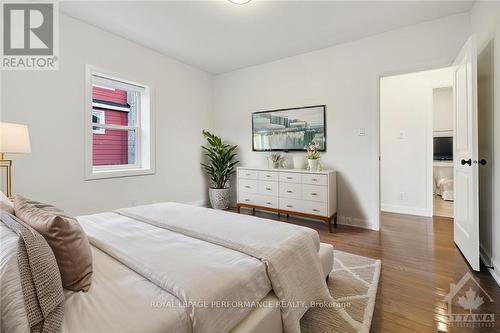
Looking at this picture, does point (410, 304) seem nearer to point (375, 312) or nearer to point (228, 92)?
point (375, 312)

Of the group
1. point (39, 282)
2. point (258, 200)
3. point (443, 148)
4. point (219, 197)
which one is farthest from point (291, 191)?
point (443, 148)

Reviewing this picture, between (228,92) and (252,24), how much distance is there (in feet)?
6.04

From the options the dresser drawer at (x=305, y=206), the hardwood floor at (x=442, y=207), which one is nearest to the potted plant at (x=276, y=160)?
the dresser drawer at (x=305, y=206)

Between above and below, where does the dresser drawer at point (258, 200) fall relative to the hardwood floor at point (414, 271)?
above

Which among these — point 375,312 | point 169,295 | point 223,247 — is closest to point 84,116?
point 223,247

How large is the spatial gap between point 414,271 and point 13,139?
3.62m

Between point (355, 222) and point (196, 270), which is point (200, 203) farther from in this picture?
point (196, 270)

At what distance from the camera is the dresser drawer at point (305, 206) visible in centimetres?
327

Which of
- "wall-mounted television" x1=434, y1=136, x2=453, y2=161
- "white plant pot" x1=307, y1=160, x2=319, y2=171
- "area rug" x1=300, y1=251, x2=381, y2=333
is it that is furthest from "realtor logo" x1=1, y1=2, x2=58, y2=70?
"wall-mounted television" x1=434, y1=136, x2=453, y2=161

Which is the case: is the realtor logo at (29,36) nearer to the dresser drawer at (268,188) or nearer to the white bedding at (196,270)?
the white bedding at (196,270)

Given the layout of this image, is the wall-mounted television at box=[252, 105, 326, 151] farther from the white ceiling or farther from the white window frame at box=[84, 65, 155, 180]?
the white window frame at box=[84, 65, 155, 180]

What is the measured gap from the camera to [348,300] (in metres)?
1.67

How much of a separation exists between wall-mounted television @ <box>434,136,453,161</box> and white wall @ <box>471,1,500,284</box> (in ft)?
13.1

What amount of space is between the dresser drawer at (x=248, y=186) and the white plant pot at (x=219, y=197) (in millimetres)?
425
